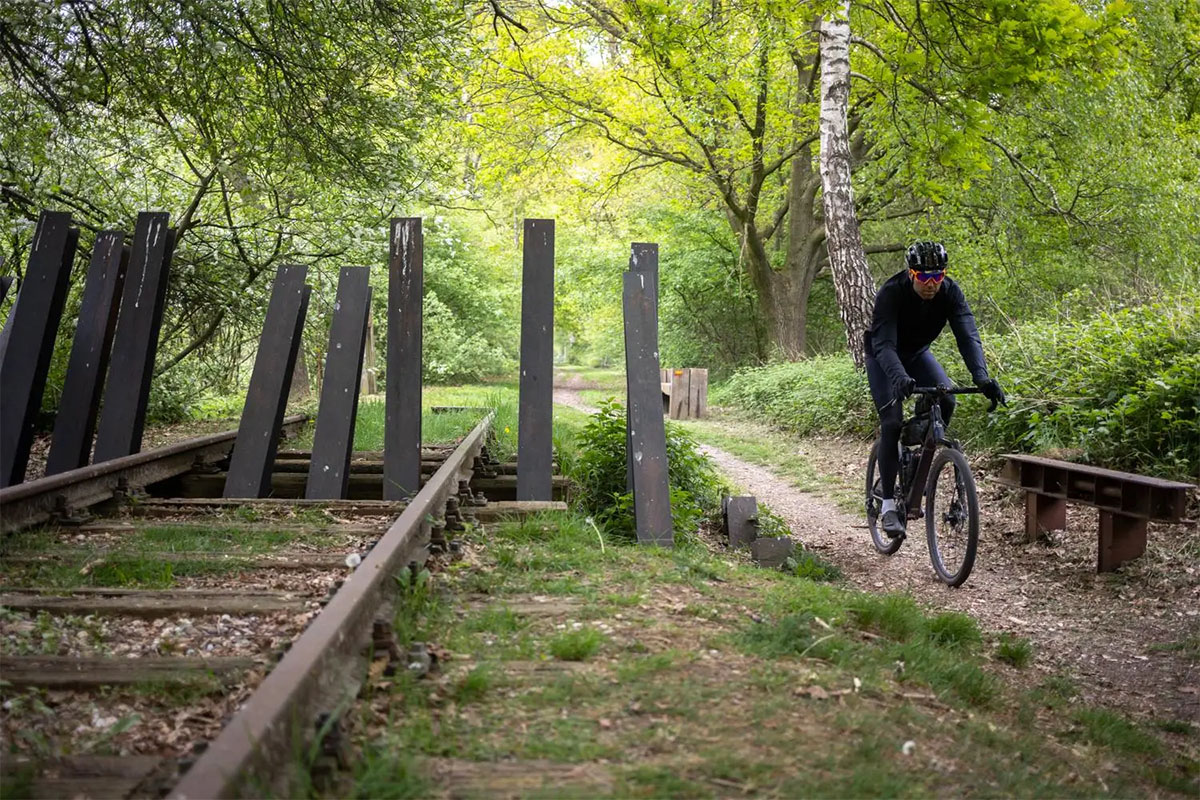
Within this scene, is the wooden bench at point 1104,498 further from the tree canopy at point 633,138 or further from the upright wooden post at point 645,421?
the tree canopy at point 633,138

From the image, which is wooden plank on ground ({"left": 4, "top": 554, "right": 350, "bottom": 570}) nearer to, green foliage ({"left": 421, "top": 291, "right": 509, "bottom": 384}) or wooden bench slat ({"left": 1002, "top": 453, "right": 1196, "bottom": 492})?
wooden bench slat ({"left": 1002, "top": 453, "right": 1196, "bottom": 492})

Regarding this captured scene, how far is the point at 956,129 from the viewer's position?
13.8m

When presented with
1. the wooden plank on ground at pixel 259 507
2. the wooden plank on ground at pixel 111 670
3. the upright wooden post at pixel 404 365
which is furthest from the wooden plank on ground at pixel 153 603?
the upright wooden post at pixel 404 365

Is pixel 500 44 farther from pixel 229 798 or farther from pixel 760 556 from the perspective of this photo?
pixel 229 798

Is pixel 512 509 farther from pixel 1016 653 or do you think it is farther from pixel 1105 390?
pixel 1105 390

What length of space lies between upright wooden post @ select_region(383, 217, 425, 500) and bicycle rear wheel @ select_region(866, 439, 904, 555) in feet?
10.8

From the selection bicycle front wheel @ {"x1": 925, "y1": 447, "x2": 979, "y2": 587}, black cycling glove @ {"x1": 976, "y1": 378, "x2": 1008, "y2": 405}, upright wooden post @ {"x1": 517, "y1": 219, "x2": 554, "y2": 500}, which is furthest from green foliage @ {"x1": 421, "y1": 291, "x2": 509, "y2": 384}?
black cycling glove @ {"x1": 976, "y1": 378, "x2": 1008, "y2": 405}

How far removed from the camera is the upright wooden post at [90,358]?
6.68 meters

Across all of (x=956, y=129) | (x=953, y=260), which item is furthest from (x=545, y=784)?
(x=953, y=260)

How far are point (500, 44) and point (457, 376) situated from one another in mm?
13959

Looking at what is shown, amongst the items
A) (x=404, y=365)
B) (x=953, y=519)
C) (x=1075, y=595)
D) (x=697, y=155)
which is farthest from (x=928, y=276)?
(x=697, y=155)

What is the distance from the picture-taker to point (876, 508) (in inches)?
280

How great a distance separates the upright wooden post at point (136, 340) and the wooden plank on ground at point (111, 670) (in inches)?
163

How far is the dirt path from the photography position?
15.0 feet
